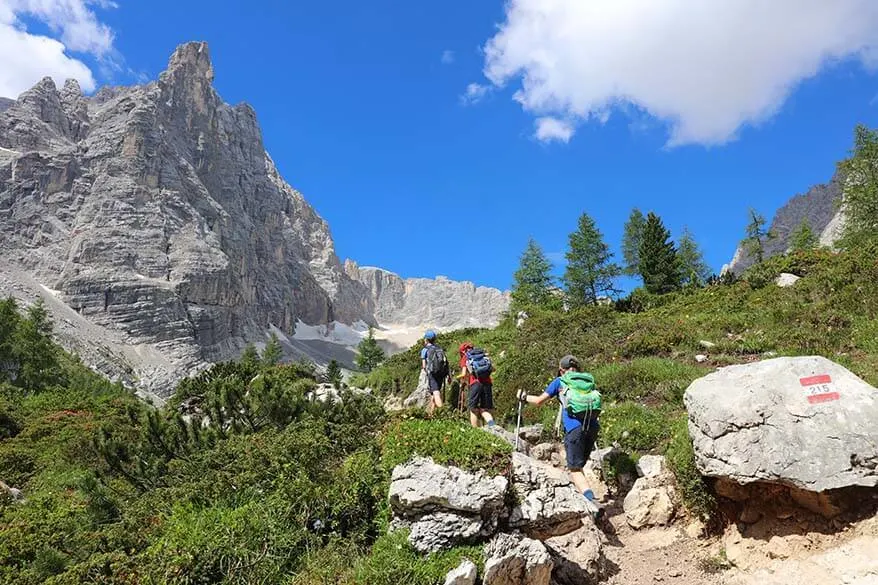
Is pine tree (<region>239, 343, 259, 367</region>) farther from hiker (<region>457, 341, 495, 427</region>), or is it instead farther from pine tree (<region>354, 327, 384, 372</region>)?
pine tree (<region>354, 327, 384, 372</region>)

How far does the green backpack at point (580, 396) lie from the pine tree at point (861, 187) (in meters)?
30.7

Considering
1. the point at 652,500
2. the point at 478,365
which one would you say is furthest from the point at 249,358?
the point at 652,500

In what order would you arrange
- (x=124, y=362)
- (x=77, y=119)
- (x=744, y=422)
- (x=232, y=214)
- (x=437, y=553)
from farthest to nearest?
(x=232, y=214)
(x=77, y=119)
(x=124, y=362)
(x=744, y=422)
(x=437, y=553)

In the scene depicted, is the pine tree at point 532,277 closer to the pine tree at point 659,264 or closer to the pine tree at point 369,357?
the pine tree at point 659,264

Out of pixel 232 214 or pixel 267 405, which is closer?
pixel 267 405

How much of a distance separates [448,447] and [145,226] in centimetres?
13267

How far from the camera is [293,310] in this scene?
168625mm

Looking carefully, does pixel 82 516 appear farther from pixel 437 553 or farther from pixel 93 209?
pixel 93 209

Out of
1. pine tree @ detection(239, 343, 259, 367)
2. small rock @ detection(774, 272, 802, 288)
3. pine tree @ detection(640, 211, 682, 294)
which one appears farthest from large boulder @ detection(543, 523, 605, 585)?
pine tree @ detection(640, 211, 682, 294)

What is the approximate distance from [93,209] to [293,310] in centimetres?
6469

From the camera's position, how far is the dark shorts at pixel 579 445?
279 inches

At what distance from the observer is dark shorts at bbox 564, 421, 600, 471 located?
23.2ft

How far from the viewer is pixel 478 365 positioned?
9352mm

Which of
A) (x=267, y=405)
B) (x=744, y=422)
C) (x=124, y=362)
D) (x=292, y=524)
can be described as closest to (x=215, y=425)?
(x=267, y=405)
